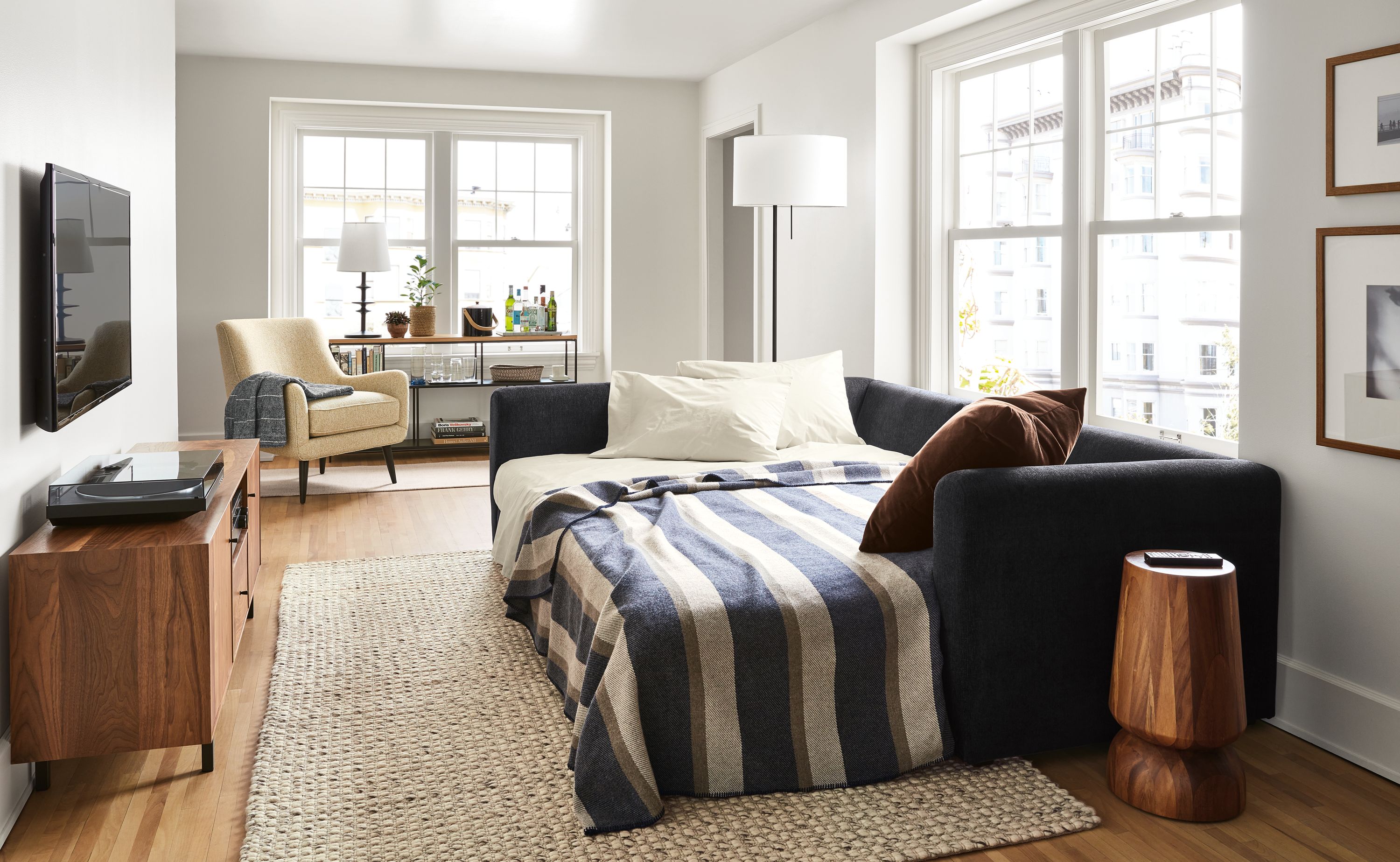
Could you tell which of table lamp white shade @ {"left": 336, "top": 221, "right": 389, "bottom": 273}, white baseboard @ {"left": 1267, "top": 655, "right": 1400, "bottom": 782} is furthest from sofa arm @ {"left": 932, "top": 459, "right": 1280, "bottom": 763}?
table lamp white shade @ {"left": 336, "top": 221, "right": 389, "bottom": 273}

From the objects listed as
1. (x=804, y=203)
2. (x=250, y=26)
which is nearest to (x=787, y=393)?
(x=804, y=203)

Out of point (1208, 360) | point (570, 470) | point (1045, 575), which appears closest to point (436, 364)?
point (570, 470)

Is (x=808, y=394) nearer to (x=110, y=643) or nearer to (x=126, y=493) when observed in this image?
(x=126, y=493)

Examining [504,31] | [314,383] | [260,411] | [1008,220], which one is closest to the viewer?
[1008,220]

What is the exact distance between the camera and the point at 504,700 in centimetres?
284

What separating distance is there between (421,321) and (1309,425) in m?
5.67

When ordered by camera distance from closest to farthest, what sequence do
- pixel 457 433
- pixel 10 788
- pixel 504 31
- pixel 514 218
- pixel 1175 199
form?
pixel 10 788, pixel 1175 199, pixel 504 31, pixel 457 433, pixel 514 218

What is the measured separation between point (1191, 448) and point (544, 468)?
209 centimetres

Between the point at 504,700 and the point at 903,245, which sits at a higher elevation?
the point at 903,245

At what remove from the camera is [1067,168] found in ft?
13.3

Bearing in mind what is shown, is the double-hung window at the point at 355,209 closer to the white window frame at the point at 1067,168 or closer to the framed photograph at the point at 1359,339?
the white window frame at the point at 1067,168

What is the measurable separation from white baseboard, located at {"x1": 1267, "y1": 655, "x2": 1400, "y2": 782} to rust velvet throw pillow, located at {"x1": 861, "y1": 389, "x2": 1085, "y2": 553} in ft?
2.61

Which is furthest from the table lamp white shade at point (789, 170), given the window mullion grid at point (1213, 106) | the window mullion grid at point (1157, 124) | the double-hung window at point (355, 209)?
the double-hung window at point (355, 209)

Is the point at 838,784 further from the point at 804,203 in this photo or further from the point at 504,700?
the point at 804,203
